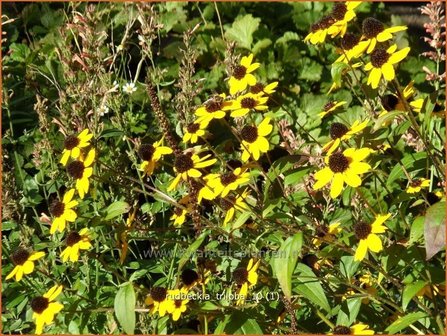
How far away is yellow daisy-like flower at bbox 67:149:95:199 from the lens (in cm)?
162

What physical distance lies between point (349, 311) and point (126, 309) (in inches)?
18.8

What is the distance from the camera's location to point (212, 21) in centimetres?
397

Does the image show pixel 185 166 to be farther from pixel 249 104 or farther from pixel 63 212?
pixel 63 212

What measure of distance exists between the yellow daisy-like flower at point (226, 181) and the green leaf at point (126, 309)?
11.1 inches

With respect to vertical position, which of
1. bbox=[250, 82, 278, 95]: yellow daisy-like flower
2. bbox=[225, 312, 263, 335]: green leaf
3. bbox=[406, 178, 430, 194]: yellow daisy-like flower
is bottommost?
bbox=[225, 312, 263, 335]: green leaf

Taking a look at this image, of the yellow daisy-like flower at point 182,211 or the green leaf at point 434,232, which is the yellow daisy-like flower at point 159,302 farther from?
the green leaf at point 434,232

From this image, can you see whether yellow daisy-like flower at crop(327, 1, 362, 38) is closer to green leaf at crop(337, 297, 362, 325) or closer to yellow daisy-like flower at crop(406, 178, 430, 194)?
yellow daisy-like flower at crop(406, 178, 430, 194)

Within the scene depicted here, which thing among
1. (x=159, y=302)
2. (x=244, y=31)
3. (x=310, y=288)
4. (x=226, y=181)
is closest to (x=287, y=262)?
(x=310, y=288)

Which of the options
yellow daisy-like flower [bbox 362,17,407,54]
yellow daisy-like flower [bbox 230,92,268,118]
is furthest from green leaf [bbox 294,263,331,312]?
yellow daisy-like flower [bbox 362,17,407,54]

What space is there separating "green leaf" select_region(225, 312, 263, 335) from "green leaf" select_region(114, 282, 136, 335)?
21 centimetres

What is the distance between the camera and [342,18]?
59.8 inches

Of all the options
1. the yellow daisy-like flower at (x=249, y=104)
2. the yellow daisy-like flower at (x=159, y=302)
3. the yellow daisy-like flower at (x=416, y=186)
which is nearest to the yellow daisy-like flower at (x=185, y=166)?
the yellow daisy-like flower at (x=249, y=104)

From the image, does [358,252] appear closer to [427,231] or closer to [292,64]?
[427,231]

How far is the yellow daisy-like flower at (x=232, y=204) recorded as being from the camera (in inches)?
62.0
